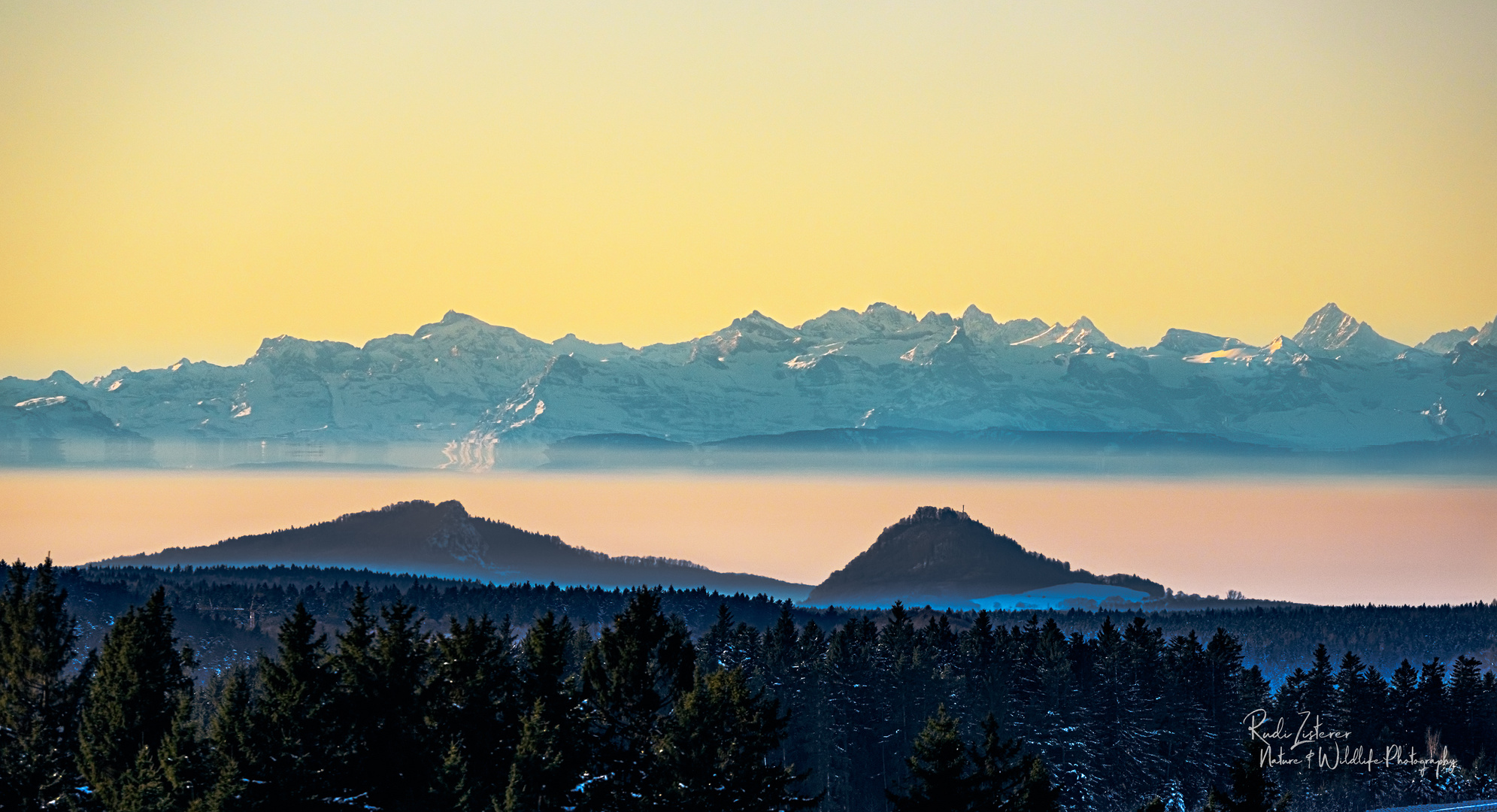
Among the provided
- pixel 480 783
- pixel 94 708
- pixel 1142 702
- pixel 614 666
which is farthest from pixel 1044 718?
pixel 94 708

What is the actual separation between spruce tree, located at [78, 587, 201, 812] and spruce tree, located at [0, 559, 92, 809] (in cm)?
116

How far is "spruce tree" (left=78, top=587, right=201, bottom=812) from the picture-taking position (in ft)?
201

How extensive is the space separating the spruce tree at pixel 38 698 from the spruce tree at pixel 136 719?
1.16 metres

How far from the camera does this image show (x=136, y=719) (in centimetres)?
6675

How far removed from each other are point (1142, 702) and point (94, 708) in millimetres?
70446

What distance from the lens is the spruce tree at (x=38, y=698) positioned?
221 ft

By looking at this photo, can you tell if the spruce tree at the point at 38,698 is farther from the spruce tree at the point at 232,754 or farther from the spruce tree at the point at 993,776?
the spruce tree at the point at 993,776

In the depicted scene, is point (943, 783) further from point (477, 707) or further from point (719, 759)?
point (477, 707)

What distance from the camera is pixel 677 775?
63781 mm

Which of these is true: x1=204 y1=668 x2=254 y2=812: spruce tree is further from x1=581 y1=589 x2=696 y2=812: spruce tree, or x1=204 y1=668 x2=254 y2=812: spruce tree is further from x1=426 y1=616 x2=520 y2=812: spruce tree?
x1=581 y1=589 x2=696 y2=812: spruce tree

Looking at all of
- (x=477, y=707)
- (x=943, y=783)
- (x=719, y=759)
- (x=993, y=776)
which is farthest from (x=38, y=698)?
(x=993, y=776)

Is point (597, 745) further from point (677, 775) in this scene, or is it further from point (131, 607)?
point (131, 607)

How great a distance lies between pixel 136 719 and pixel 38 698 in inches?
288

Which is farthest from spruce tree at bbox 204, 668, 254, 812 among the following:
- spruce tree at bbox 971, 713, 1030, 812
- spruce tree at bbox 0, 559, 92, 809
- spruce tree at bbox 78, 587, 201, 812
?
spruce tree at bbox 971, 713, 1030, 812
